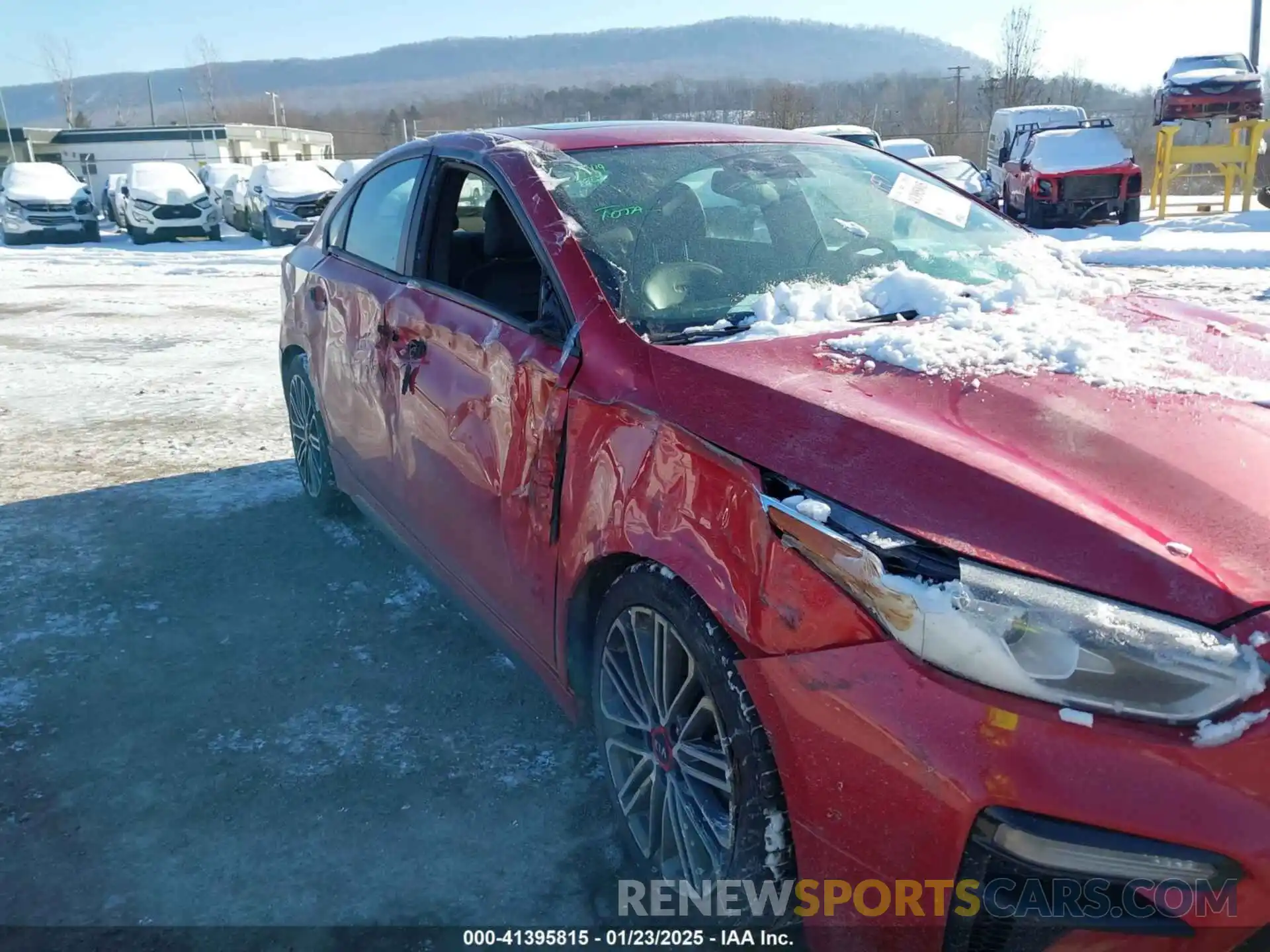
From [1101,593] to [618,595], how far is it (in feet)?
3.34

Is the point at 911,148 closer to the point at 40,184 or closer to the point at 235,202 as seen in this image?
the point at 235,202

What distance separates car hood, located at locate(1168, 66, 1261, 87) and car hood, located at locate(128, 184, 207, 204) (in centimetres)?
2058

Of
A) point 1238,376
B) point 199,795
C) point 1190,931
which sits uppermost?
point 1238,376

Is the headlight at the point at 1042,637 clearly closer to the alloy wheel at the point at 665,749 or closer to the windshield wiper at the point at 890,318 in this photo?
the alloy wheel at the point at 665,749

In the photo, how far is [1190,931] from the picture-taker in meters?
1.46

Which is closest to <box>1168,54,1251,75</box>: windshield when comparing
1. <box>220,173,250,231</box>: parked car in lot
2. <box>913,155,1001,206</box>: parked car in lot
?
<box>913,155,1001,206</box>: parked car in lot

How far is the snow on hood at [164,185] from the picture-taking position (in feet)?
71.8

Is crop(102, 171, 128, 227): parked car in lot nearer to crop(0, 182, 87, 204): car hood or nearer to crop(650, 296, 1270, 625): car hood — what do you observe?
crop(0, 182, 87, 204): car hood

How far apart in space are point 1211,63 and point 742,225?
2277cm

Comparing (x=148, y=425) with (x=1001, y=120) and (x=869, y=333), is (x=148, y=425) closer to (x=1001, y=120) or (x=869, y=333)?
(x=869, y=333)

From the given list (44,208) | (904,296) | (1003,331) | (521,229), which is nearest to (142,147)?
(44,208)

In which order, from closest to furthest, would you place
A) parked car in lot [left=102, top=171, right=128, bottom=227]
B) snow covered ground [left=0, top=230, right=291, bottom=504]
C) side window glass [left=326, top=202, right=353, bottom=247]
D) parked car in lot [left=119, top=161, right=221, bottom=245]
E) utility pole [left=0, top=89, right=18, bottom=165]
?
side window glass [left=326, top=202, right=353, bottom=247] < snow covered ground [left=0, top=230, right=291, bottom=504] < parked car in lot [left=119, top=161, right=221, bottom=245] < parked car in lot [left=102, top=171, right=128, bottom=227] < utility pole [left=0, top=89, right=18, bottom=165]

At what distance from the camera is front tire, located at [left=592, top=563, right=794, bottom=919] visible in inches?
74.7

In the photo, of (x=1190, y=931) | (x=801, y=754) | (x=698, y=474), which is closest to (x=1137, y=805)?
(x=1190, y=931)
